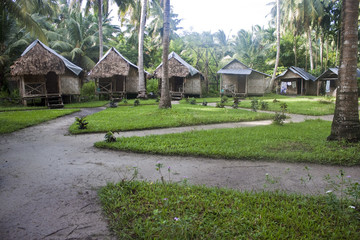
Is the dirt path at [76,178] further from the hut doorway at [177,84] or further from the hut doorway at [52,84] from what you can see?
the hut doorway at [177,84]

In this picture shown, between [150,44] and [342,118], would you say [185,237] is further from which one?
[150,44]

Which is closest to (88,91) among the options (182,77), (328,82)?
(182,77)

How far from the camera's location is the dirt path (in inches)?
93.2

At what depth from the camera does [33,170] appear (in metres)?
3.90

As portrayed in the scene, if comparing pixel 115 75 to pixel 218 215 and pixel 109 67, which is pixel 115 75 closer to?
pixel 109 67

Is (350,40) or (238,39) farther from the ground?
(238,39)

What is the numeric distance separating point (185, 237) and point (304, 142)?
4455mm

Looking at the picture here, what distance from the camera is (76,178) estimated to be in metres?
3.56

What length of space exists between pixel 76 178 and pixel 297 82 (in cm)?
3283

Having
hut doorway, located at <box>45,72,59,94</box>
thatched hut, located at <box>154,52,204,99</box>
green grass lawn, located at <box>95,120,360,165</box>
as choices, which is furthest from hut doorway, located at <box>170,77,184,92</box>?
green grass lawn, located at <box>95,120,360,165</box>

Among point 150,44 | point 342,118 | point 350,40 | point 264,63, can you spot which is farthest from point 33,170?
point 264,63

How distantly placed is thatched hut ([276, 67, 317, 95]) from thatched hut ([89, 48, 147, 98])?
1917 cm

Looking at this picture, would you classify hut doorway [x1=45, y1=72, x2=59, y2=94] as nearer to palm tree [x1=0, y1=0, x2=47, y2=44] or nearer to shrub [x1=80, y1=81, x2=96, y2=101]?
shrub [x1=80, y1=81, x2=96, y2=101]

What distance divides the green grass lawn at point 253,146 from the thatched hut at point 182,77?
50.7 feet
